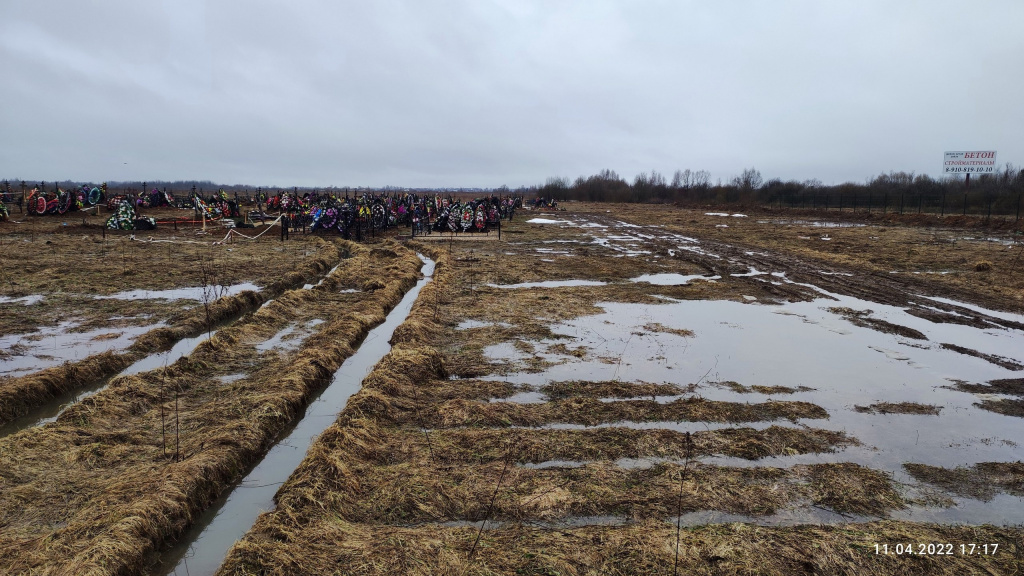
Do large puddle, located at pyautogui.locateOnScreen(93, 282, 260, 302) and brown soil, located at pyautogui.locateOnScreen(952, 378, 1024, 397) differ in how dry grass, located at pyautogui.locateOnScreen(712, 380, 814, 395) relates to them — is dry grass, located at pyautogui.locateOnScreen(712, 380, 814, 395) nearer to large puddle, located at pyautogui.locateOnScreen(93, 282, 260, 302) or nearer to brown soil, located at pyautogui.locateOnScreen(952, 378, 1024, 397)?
brown soil, located at pyautogui.locateOnScreen(952, 378, 1024, 397)

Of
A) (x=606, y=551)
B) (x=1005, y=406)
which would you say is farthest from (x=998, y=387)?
(x=606, y=551)

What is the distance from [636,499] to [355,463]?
9.17 ft

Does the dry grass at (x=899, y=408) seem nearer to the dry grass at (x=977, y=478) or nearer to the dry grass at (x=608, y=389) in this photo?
the dry grass at (x=977, y=478)

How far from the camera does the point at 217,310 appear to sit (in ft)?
38.5

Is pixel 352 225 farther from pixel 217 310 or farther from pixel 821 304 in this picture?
pixel 821 304

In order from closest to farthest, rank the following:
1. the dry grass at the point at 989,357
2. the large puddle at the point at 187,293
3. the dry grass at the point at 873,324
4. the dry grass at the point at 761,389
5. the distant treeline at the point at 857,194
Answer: the dry grass at the point at 761,389
the dry grass at the point at 989,357
the dry grass at the point at 873,324
the large puddle at the point at 187,293
the distant treeline at the point at 857,194

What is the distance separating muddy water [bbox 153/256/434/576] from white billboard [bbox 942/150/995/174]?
203ft

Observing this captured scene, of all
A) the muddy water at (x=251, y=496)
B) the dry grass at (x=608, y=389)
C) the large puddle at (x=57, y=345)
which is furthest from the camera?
the large puddle at (x=57, y=345)

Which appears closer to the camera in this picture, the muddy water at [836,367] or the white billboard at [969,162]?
the muddy water at [836,367]

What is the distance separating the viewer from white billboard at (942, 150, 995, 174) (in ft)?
159

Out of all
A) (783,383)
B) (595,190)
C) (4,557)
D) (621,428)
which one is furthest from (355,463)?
(595,190)
